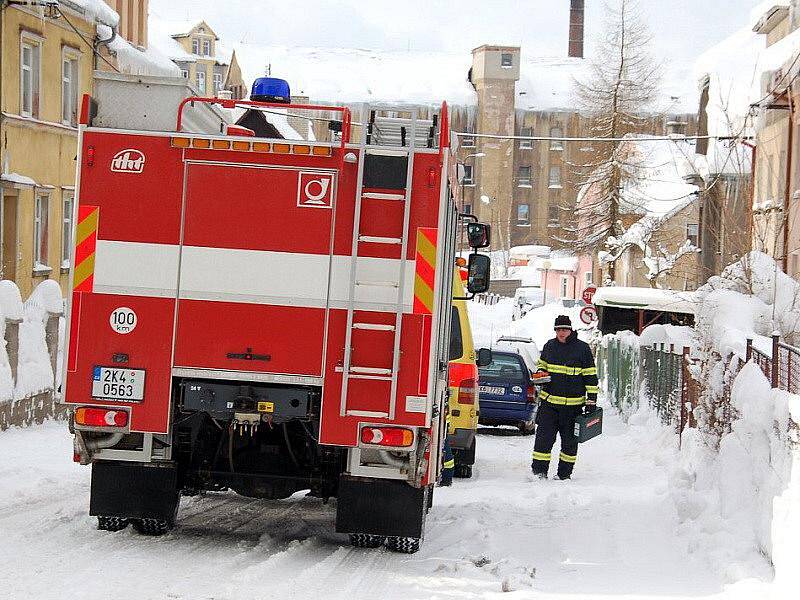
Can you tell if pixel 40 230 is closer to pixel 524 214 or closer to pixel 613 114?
pixel 613 114

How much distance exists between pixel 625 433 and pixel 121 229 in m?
14.8

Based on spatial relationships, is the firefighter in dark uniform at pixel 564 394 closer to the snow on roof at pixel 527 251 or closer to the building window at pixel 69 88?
the building window at pixel 69 88

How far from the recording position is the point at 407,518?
9070 mm

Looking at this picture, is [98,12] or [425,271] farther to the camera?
[98,12]

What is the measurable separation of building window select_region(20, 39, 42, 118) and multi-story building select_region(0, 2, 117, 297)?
22 mm

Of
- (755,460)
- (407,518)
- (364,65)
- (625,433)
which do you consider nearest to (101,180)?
(407,518)

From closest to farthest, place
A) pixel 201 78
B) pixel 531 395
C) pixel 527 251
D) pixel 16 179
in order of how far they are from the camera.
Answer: pixel 531 395 → pixel 16 179 → pixel 201 78 → pixel 527 251

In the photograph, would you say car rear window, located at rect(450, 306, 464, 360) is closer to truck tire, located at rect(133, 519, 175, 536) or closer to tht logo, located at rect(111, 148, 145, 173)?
truck tire, located at rect(133, 519, 175, 536)

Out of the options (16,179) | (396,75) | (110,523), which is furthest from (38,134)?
(396,75)

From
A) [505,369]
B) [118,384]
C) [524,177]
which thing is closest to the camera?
[118,384]

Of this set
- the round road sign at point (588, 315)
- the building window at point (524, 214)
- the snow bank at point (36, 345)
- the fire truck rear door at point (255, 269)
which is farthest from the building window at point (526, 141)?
the fire truck rear door at point (255, 269)

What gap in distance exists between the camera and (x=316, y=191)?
28.2 feet

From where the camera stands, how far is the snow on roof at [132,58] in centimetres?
3444

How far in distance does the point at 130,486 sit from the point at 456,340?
19.2 ft
